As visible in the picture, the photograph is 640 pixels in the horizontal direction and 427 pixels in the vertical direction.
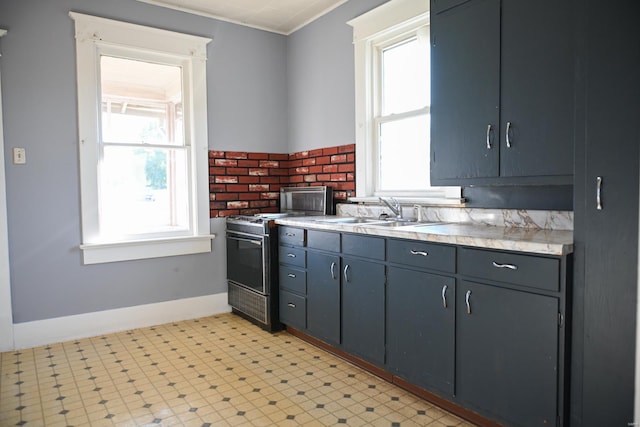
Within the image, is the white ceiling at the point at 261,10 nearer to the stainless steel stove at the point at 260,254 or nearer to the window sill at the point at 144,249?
the stainless steel stove at the point at 260,254

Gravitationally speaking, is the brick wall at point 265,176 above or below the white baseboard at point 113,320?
above

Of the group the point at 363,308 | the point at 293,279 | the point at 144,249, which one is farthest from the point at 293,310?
the point at 144,249

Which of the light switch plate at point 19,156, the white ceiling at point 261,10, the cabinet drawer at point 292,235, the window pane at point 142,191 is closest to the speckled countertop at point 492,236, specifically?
the cabinet drawer at point 292,235

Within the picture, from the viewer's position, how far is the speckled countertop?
185 cm

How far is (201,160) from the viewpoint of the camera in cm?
419

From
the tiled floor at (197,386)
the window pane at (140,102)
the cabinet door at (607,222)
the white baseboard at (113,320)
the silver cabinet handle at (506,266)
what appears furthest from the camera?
the window pane at (140,102)

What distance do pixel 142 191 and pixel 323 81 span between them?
1.89 meters

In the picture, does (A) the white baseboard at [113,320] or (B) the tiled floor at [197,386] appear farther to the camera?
(A) the white baseboard at [113,320]

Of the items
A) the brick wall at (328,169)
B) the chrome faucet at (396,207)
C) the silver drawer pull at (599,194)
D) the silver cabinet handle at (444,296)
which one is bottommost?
the silver cabinet handle at (444,296)

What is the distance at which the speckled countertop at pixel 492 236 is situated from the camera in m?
1.85

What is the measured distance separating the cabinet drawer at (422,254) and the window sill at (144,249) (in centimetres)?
220

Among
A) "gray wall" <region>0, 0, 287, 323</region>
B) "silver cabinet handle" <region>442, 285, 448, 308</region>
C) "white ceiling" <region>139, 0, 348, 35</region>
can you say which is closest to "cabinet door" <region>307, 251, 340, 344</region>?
"silver cabinet handle" <region>442, 285, 448, 308</region>

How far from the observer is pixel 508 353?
2.01 meters

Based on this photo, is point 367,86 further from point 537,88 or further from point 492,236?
point 492,236
